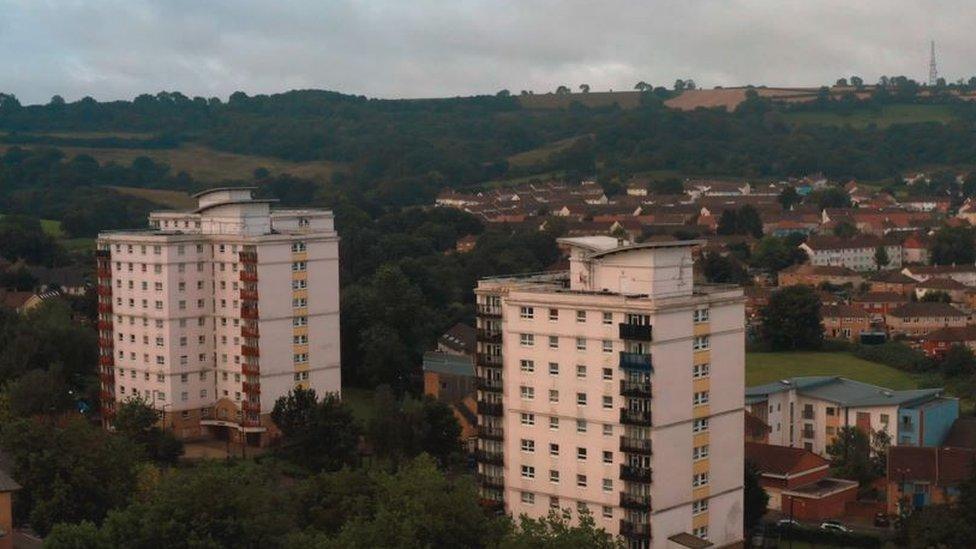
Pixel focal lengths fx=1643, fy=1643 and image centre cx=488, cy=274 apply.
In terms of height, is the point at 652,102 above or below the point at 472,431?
above

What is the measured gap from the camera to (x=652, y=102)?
155 m

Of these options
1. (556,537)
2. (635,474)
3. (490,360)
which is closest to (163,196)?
(490,360)

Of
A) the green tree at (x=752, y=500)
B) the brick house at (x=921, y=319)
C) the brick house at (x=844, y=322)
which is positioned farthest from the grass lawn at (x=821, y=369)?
the green tree at (x=752, y=500)

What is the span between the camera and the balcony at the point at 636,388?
26078 mm

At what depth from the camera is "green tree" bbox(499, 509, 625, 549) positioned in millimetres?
23125

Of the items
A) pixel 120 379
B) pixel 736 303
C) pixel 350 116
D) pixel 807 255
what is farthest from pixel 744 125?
pixel 736 303

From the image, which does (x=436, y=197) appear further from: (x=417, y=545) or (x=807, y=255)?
(x=417, y=545)

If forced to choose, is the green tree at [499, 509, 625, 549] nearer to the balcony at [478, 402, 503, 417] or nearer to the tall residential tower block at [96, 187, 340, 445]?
the balcony at [478, 402, 503, 417]

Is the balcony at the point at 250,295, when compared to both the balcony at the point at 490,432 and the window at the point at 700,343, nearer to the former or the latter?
the balcony at the point at 490,432

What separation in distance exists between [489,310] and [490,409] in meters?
1.86

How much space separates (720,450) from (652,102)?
12967 centimetres

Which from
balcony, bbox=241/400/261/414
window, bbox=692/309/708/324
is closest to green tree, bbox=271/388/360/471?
balcony, bbox=241/400/261/414

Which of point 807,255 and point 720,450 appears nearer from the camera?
point 720,450

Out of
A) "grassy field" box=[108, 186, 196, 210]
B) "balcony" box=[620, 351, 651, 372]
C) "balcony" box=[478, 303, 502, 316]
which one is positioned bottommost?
"balcony" box=[620, 351, 651, 372]
